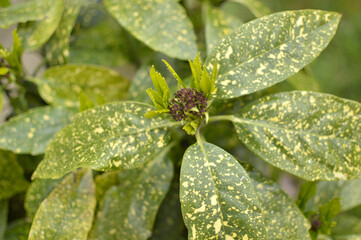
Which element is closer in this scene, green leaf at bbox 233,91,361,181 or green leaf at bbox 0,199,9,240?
green leaf at bbox 233,91,361,181

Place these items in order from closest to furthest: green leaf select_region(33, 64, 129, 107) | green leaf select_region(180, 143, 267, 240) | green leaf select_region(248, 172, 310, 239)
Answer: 1. green leaf select_region(180, 143, 267, 240)
2. green leaf select_region(248, 172, 310, 239)
3. green leaf select_region(33, 64, 129, 107)

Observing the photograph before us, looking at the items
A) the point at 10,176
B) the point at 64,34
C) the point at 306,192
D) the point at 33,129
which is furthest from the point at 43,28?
the point at 306,192

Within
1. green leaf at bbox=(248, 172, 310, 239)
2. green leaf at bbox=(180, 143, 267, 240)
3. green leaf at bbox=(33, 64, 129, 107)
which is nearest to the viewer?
green leaf at bbox=(180, 143, 267, 240)

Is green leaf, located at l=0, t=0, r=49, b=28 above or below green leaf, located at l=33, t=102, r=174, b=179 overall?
above

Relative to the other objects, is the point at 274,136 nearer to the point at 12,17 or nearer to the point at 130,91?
the point at 130,91

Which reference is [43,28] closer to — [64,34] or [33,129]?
[64,34]

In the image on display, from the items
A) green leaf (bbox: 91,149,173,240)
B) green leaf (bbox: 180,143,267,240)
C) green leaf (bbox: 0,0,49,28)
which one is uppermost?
green leaf (bbox: 0,0,49,28)

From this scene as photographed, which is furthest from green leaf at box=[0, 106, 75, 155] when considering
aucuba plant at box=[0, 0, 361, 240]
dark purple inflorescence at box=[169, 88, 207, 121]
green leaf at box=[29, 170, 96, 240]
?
dark purple inflorescence at box=[169, 88, 207, 121]

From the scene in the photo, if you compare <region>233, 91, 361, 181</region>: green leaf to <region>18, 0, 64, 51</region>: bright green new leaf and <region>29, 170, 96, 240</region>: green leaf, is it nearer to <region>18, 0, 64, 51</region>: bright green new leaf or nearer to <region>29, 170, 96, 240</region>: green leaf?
<region>29, 170, 96, 240</region>: green leaf
